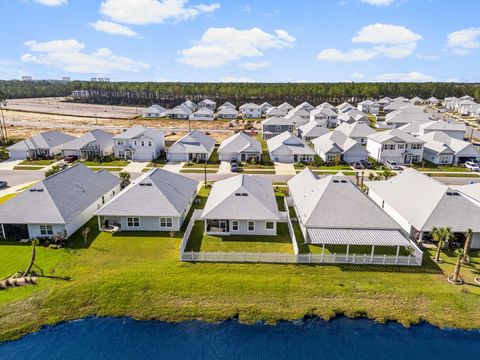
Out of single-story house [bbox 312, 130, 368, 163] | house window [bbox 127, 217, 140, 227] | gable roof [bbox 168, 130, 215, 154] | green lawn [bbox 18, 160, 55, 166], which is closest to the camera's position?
house window [bbox 127, 217, 140, 227]

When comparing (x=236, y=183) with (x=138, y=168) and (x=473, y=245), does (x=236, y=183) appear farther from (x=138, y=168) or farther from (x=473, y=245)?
(x=138, y=168)

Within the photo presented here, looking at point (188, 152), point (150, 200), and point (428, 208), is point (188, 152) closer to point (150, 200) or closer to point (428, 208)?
point (150, 200)

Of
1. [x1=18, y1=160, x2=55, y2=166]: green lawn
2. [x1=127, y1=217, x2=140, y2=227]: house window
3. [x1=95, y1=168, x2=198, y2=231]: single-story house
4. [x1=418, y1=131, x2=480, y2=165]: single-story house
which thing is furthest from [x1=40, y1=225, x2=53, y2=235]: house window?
[x1=418, y1=131, x2=480, y2=165]: single-story house

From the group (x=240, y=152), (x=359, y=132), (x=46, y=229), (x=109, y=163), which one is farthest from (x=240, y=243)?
(x=359, y=132)

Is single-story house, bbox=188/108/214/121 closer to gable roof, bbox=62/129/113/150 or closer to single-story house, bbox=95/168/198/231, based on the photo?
gable roof, bbox=62/129/113/150

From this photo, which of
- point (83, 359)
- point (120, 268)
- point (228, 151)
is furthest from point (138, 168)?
point (83, 359)

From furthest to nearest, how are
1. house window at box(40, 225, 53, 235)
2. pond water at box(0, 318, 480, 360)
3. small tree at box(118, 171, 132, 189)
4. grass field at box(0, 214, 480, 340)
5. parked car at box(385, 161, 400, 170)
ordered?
parked car at box(385, 161, 400, 170)
small tree at box(118, 171, 132, 189)
house window at box(40, 225, 53, 235)
grass field at box(0, 214, 480, 340)
pond water at box(0, 318, 480, 360)
